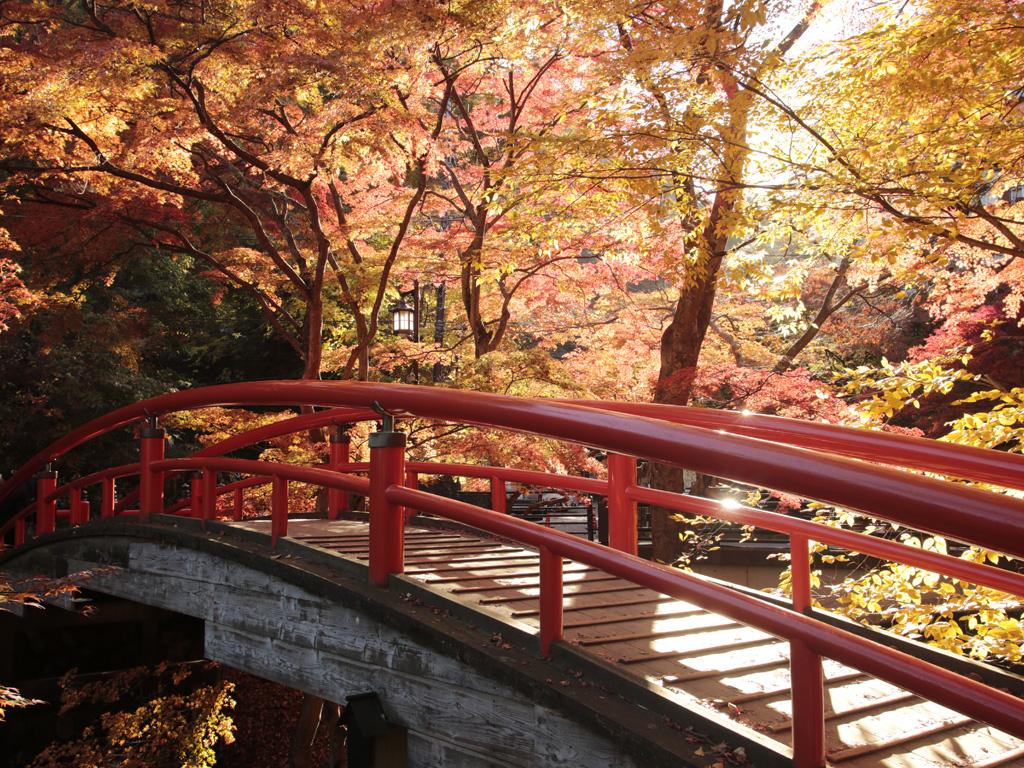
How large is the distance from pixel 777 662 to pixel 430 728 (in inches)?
49.4

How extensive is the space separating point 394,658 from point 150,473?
2463 millimetres

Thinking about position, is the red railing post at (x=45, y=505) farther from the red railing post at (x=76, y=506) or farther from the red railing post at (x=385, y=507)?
the red railing post at (x=385, y=507)

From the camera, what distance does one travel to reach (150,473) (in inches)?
173

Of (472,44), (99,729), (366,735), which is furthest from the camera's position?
(472,44)

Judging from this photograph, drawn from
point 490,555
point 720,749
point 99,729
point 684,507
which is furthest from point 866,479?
point 99,729

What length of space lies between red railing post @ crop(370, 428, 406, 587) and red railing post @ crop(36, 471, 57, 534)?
13.0 feet

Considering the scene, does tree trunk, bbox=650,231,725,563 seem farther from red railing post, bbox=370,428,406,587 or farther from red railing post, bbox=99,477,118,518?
red railing post, bbox=370,428,406,587

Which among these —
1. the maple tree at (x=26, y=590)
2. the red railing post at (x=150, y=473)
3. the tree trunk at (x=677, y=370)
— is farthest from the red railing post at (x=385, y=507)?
the tree trunk at (x=677, y=370)

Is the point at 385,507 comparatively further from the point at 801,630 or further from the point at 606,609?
the point at 801,630

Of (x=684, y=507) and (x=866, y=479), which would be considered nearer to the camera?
(x=866, y=479)

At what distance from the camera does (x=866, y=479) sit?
1.36 meters

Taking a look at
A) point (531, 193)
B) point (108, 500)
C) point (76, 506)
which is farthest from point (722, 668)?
point (76, 506)

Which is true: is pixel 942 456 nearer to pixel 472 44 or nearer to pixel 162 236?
pixel 472 44

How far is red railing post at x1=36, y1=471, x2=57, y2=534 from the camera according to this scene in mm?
5566
